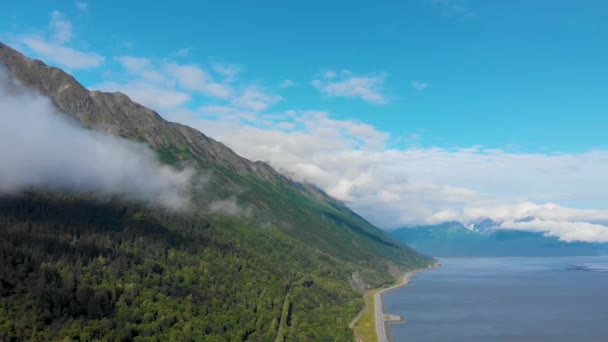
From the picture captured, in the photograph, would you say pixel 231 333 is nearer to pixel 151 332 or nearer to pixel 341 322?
pixel 151 332

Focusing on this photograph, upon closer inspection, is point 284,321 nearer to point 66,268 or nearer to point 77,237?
point 66,268

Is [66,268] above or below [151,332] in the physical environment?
above

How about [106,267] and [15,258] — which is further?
[106,267]

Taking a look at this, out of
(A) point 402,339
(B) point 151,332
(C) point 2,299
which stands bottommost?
(A) point 402,339

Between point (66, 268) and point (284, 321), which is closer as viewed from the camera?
point (66, 268)

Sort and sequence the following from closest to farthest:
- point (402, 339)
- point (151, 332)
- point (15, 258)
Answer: point (151, 332)
point (15, 258)
point (402, 339)

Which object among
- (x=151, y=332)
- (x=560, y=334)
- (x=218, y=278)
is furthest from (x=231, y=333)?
(x=560, y=334)

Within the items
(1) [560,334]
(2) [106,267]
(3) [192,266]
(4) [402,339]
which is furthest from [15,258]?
(1) [560,334]

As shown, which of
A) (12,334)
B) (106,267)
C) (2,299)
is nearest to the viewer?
(12,334)

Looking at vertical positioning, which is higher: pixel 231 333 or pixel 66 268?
pixel 66 268
